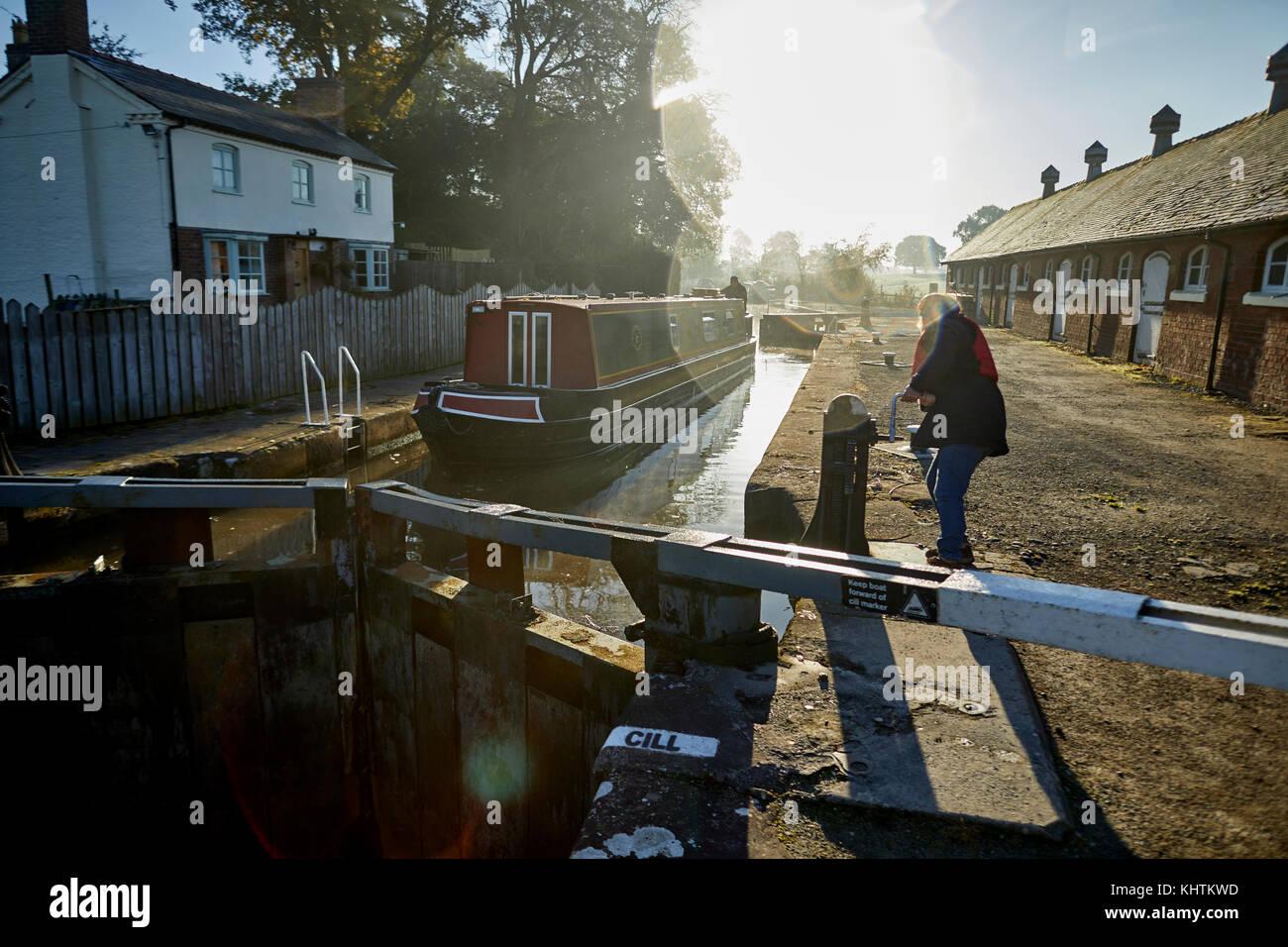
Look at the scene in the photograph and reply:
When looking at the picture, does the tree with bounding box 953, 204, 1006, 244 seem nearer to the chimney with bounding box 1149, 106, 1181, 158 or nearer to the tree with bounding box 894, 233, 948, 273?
the tree with bounding box 894, 233, 948, 273

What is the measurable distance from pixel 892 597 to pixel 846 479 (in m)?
1.95

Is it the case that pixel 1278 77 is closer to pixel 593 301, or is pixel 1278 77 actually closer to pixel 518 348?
pixel 593 301

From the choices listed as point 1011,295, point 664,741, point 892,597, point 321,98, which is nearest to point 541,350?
point 664,741

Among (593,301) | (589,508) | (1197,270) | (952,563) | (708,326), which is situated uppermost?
(1197,270)

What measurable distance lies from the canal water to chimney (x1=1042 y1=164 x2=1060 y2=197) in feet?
83.0

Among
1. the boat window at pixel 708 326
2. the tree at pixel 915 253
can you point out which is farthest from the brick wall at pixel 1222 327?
the tree at pixel 915 253

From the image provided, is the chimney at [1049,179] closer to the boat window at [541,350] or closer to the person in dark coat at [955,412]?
the boat window at [541,350]

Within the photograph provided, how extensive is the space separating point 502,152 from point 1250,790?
35.0 meters

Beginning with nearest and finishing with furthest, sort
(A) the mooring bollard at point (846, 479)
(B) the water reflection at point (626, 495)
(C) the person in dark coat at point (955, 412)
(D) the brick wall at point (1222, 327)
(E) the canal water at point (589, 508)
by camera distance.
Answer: (C) the person in dark coat at point (955, 412) → (A) the mooring bollard at point (846, 479) → (E) the canal water at point (589, 508) → (B) the water reflection at point (626, 495) → (D) the brick wall at point (1222, 327)

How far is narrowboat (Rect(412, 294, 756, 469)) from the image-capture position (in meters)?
11.0

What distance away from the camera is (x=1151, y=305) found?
16281 millimetres

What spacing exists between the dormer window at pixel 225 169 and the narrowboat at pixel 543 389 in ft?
33.9

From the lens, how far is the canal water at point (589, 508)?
6.79m

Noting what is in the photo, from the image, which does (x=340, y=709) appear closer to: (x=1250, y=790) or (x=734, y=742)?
(x=734, y=742)
